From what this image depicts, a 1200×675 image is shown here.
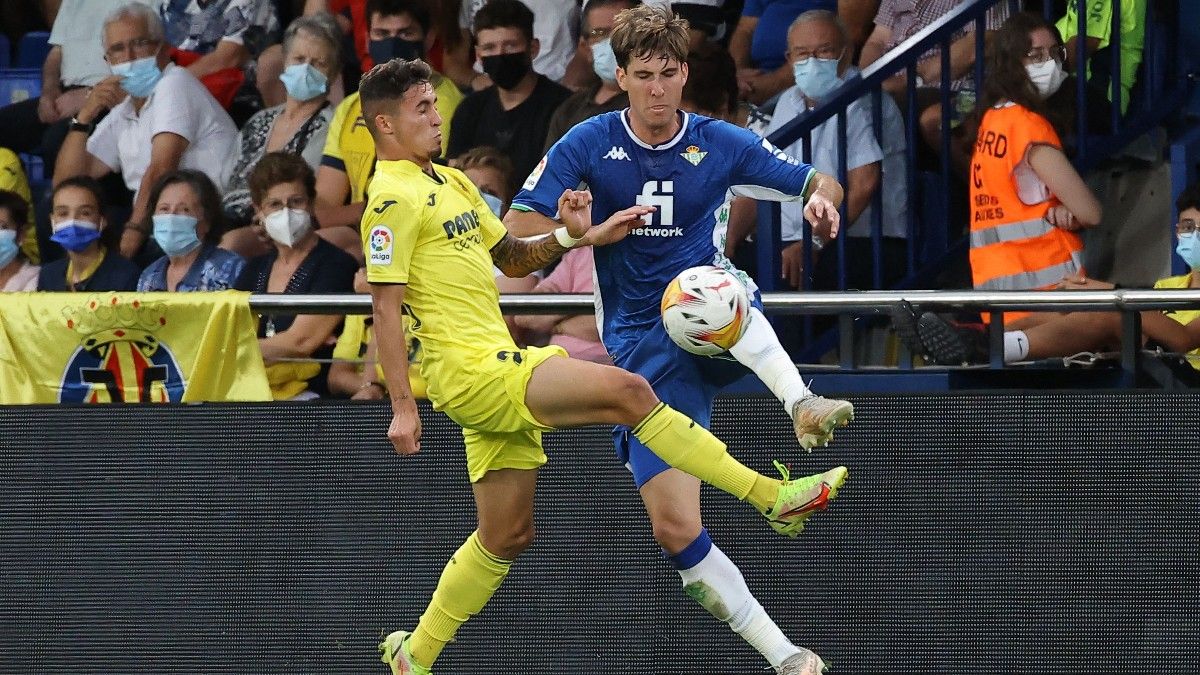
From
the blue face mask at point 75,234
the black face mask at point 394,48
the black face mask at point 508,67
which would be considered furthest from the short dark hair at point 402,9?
the blue face mask at point 75,234

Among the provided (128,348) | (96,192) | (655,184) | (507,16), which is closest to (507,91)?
(507,16)

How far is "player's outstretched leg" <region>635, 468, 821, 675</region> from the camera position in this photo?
20.2ft

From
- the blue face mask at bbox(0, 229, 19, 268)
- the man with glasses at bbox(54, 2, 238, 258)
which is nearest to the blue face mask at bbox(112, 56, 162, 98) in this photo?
the man with glasses at bbox(54, 2, 238, 258)

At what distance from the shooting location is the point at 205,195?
29.9 ft

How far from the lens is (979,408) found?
22.4 ft

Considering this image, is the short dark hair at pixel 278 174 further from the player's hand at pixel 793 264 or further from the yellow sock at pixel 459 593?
the yellow sock at pixel 459 593

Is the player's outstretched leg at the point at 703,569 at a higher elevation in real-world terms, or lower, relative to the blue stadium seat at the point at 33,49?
lower

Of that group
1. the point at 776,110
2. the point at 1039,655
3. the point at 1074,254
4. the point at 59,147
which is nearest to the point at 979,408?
the point at 1039,655

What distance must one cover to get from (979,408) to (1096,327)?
2.90ft

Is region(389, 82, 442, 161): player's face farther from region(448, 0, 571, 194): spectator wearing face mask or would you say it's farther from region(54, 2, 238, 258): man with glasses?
region(54, 2, 238, 258): man with glasses

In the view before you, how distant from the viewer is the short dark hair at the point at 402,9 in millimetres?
9812

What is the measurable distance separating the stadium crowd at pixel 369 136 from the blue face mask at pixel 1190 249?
0.05 m

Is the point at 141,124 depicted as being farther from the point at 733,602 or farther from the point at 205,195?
the point at 733,602

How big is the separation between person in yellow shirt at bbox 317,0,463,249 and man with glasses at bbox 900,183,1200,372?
319cm
